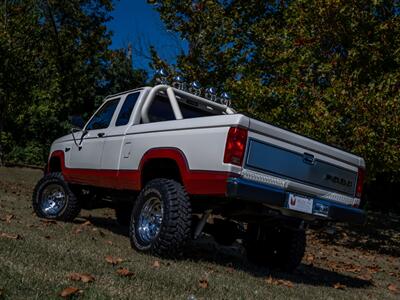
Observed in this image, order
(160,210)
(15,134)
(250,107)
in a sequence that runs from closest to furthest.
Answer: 1. (160,210)
2. (250,107)
3. (15,134)

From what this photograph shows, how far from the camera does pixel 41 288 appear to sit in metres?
3.85

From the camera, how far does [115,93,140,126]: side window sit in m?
7.64

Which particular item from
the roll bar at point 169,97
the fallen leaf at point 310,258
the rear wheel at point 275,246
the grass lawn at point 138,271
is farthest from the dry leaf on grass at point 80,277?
the fallen leaf at point 310,258

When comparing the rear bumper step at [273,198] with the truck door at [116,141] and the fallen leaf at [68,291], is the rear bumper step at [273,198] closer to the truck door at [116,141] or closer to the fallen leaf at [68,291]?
the fallen leaf at [68,291]

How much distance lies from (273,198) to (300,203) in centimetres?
45

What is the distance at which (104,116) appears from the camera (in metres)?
8.30

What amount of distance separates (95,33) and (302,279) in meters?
23.9

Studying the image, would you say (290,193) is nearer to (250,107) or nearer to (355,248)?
(355,248)

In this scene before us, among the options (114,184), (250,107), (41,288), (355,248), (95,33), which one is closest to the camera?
(41,288)

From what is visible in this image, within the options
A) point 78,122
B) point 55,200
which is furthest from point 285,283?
point 55,200

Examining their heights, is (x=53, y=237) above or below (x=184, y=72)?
below

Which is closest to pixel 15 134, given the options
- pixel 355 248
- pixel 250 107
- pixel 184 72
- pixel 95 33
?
pixel 95 33

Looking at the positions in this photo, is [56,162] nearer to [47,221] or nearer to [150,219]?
[47,221]

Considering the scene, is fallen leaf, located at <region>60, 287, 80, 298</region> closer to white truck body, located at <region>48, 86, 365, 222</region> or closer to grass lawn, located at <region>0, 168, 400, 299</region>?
grass lawn, located at <region>0, 168, 400, 299</region>
